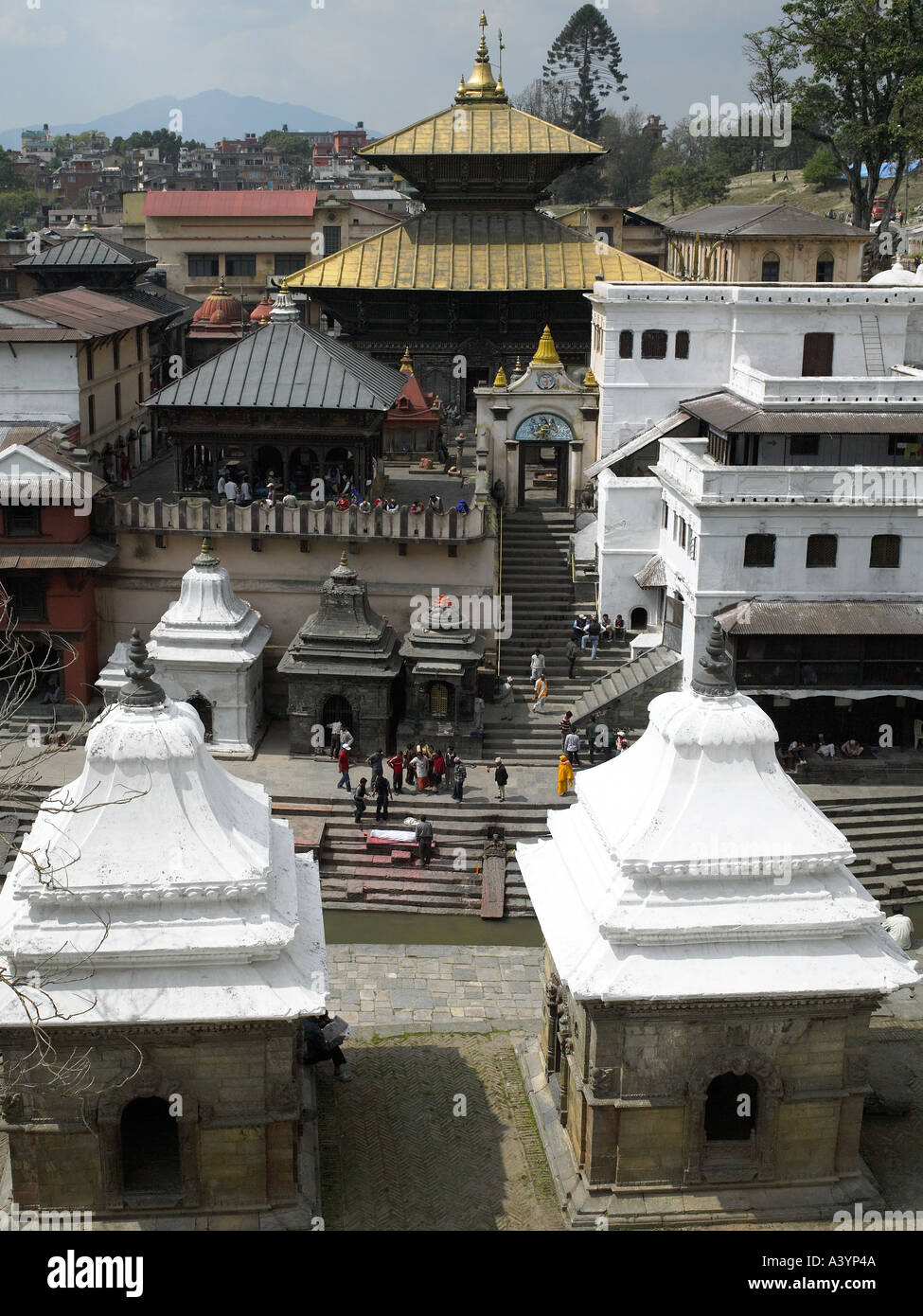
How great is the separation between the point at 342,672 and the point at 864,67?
3416 centimetres

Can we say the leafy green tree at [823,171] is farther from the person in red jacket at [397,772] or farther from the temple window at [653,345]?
the person in red jacket at [397,772]

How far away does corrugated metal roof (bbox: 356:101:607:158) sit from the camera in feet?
153

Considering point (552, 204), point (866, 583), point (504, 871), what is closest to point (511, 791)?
point (504, 871)

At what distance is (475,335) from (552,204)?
228 ft

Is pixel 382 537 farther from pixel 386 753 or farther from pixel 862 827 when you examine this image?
pixel 862 827

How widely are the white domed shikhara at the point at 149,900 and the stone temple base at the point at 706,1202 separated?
370 centimetres

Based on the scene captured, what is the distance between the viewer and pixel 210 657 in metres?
32.4

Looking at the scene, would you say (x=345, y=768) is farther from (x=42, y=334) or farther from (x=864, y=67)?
(x=864, y=67)

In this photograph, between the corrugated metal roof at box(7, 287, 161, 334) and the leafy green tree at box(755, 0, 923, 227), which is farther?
the leafy green tree at box(755, 0, 923, 227)

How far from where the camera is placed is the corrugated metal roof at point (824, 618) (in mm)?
31906

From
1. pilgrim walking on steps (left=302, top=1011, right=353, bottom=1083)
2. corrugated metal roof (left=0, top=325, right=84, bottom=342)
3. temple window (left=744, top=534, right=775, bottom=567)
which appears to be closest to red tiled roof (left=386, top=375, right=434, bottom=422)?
corrugated metal roof (left=0, top=325, right=84, bottom=342)

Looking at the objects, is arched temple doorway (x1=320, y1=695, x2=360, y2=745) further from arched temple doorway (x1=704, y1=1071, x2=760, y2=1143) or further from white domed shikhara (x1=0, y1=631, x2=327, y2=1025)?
arched temple doorway (x1=704, y1=1071, x2=760, y2=1143)

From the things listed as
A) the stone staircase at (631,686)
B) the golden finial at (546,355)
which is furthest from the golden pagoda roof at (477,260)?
the stone staircase at (631,686)

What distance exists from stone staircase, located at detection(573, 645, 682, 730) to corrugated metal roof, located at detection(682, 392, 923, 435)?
5.22 meters
